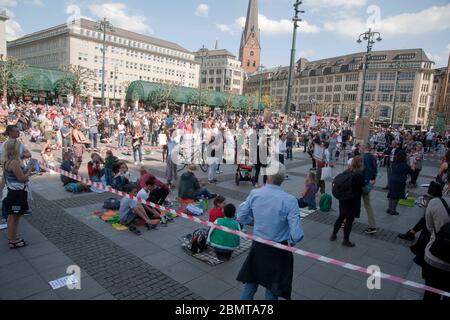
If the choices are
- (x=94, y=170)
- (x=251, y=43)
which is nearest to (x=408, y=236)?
(x=94, y=170)

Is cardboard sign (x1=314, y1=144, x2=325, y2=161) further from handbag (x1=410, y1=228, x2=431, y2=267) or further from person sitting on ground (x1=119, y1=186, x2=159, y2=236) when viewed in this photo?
person sitting on ground (x1=119, y1=186, x2=159, y2=236)

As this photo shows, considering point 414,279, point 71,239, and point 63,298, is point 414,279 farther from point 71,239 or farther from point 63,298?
point 71,239

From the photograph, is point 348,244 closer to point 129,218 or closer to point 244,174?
point 129,218

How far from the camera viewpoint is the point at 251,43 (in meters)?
130

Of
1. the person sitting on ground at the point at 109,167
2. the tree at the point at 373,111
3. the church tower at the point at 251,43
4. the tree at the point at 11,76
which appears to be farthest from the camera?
the church tower at the point at 251,43

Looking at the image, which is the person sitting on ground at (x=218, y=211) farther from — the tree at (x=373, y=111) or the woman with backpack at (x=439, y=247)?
the tree at (x=373, y=111)

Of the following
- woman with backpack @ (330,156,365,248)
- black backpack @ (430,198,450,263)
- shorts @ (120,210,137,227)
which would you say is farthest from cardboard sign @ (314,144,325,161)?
black backpack @ (430,198,450,263)

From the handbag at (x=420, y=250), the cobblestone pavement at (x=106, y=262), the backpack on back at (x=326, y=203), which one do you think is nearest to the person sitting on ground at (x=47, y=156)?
the cobblestone pavement at (x=106, y=262)

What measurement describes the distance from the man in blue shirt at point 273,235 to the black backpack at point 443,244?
1625mm

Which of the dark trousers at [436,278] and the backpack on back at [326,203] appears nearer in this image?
the dark trousers at [436,278]

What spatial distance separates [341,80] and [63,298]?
358 ft

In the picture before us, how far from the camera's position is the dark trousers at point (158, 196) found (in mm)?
7738

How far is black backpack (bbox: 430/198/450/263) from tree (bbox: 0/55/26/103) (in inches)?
2125

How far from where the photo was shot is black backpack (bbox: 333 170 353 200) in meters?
6.49
